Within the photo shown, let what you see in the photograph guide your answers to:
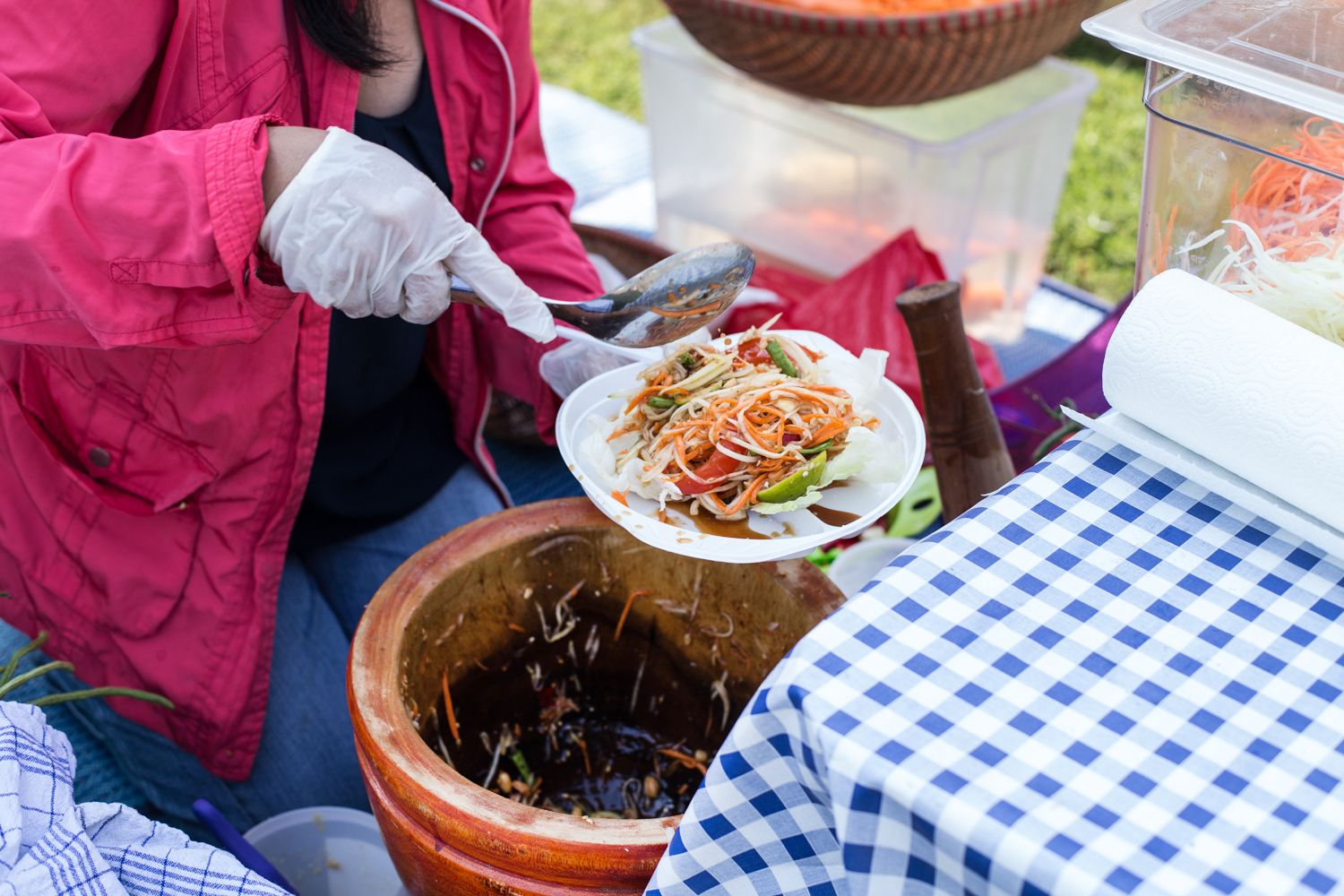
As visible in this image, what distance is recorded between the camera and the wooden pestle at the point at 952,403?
4.32 ft

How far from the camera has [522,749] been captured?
145cm

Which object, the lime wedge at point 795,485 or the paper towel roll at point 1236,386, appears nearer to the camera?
the paper towel roll at point 1236,386

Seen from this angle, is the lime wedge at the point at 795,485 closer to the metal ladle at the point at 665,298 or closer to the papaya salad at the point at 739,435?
the papaya salad at the point at 739,435

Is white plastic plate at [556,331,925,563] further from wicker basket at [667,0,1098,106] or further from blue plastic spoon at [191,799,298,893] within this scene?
wicker basket at [667,0,1098,106]

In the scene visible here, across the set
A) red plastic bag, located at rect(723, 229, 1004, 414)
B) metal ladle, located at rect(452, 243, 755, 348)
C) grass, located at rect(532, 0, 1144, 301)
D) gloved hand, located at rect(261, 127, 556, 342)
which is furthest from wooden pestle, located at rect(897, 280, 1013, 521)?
grass, located at rect(532, 0, 1144, 301)

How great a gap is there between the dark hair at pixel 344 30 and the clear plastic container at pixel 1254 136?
789mm

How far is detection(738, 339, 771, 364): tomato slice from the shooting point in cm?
135

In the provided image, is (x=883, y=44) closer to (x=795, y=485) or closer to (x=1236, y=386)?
(x=795, y=485)

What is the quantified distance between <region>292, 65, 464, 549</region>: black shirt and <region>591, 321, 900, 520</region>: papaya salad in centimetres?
45

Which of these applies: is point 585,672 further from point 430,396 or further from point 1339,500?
point 1339,500

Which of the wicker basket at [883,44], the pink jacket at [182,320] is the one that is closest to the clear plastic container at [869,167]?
the wicker basket at [883,44]

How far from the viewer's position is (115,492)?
4.84 ft

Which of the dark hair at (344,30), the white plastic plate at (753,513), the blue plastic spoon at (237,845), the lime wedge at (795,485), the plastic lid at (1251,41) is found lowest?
the blue plastic spoon at (237,845)

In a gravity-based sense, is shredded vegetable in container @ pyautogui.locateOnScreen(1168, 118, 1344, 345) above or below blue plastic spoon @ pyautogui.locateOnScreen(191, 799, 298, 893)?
above
